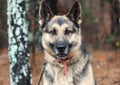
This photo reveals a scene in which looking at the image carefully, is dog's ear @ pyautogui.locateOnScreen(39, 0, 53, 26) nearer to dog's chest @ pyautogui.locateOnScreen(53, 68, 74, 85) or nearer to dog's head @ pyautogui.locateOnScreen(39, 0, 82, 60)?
dog's head @ pyautogui.locateOnScreen(39, 0, 82, 60)

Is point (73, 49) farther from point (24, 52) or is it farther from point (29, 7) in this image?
point (29, 7)

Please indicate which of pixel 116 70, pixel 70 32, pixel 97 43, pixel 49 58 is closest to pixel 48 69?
pixel 49 58

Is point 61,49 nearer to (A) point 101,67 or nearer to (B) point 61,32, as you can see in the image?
(B) point 61,32

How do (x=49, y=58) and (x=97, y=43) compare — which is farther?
(x=97, y=43)

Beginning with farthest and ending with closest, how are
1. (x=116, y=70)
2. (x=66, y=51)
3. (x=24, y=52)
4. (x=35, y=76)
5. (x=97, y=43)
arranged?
1. (x=97, y=43)
2. (x=116, y=70)
3. (x=35, y=76)
4. (x=24, y=52)
5. (x=66, y=51)

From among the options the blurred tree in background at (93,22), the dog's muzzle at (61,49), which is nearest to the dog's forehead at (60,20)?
the dog's muzzle at (61,49)

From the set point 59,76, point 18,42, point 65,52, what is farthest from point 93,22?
point 65,52

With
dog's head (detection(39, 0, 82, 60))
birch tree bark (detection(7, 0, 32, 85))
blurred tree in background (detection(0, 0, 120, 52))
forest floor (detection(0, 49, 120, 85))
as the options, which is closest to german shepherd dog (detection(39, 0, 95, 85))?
dog's head (detection(39, 0, 82, 60))

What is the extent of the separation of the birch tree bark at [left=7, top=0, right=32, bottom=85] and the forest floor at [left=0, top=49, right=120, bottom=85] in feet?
9.10

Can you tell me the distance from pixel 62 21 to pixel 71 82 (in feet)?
3.04

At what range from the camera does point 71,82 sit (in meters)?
6.82

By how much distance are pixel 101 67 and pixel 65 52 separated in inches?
294

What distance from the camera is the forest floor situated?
38.0 feet

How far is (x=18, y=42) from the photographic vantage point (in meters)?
8.27
